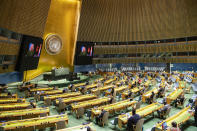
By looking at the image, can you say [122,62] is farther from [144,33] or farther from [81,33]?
[81,33]

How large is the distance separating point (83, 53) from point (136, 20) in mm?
12802

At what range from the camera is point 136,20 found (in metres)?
28.1

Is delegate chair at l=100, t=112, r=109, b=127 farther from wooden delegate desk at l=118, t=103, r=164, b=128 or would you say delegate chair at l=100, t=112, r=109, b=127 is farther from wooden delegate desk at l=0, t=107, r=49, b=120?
wooden delegate desk at l=0, t=107, r=49, b=120

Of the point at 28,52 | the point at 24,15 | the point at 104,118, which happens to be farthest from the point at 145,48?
the point at 104,118

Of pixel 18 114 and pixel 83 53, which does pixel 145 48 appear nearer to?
pixel 83 53

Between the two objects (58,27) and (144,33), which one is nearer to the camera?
(58,27)

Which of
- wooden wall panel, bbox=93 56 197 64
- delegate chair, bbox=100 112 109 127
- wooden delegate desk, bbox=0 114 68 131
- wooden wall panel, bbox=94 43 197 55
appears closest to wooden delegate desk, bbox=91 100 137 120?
delegate chair, bbox=100 112 109 127

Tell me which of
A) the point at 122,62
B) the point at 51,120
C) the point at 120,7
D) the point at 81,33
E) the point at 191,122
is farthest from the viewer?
the point at 122,62

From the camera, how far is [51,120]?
658cm

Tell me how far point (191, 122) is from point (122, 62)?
2304 centimetres

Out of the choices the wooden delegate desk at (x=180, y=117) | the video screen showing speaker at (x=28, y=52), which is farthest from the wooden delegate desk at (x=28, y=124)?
the video screen showing speaker at (x=28, y=52)

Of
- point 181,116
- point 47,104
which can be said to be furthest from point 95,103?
point 181,116

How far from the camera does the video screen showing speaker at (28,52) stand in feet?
50.9

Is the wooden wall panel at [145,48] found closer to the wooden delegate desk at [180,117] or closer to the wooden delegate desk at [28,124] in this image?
the wooden delegate desk at [180,117]
